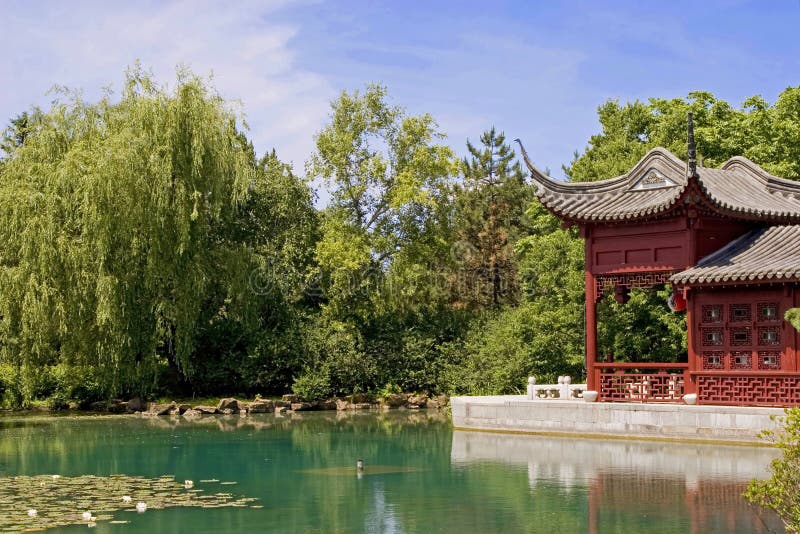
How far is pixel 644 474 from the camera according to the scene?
14664 millimetres

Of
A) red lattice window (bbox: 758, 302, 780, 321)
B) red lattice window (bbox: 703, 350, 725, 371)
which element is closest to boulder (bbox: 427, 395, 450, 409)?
red lattice window (bbox: 703, 350, 725, 371)

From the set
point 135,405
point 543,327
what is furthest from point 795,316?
point 135,405

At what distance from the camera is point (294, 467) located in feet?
55.3

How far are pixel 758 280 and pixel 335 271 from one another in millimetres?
16408

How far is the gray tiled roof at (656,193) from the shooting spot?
20.1 meters

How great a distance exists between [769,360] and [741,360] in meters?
0.49

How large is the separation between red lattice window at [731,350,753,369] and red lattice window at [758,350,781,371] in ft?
0.55

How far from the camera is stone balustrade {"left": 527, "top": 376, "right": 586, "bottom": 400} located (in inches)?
842

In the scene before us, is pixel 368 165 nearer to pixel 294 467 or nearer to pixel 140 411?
pixel 140 411

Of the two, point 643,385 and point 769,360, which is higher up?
point 769,360

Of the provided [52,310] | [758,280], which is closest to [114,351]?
[52,310]

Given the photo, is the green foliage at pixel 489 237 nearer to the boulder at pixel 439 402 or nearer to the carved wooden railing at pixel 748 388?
the boulder at pixel 439 402

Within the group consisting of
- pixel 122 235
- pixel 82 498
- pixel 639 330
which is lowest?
pixel 82 498

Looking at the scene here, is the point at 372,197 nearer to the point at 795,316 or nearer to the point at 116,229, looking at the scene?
the point at 116,229
